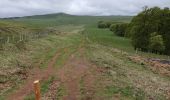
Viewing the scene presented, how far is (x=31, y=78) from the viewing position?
24.3 meters

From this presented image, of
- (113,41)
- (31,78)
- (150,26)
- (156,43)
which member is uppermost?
(150,26)

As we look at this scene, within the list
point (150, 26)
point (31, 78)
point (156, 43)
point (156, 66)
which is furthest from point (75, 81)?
point (150, 26)

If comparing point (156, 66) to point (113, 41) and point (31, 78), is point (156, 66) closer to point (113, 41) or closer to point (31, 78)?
point (31, 78)

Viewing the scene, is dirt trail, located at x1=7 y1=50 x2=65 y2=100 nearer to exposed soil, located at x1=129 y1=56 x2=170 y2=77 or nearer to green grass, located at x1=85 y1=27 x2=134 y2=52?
exposed soil, located at x1=129 y1=56 x2=170 y2=77

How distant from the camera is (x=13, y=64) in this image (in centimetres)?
2983

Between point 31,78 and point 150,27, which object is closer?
point 31,78

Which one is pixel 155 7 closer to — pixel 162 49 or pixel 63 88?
pixel 162 49

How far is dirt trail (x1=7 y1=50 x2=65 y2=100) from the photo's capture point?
62.0ft

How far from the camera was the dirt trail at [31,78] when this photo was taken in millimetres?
18906

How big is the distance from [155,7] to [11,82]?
64870 millimetres

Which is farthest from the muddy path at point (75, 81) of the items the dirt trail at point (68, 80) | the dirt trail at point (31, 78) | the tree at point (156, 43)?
the tree at point (156, 43)

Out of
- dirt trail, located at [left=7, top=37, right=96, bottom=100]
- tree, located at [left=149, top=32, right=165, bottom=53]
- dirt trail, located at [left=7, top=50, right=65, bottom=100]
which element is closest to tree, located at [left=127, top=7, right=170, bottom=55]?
tree, located at [left=149, top=32, right=165, bottom=53]

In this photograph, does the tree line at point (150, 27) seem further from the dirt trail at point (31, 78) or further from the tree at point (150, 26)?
the dirt trail at point (31, 78)

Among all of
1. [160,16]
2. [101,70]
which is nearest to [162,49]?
[160,16]
